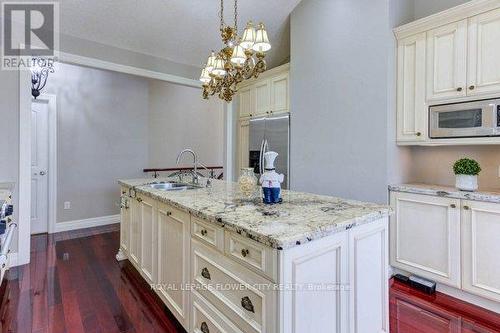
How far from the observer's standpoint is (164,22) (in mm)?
3330

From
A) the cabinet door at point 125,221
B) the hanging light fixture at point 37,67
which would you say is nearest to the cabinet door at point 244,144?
the cabinet door at point 125,221

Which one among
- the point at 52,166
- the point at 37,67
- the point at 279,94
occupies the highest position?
the point at 37,67

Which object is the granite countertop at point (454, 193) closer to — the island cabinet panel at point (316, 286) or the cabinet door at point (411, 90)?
the cabinet door at point (411, 90)

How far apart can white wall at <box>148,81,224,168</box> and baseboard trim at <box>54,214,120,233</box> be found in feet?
3.86

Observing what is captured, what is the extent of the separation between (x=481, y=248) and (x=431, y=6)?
2.27 meters

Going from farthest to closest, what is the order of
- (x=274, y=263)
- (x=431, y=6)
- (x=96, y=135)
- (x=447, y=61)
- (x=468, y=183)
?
(x=96, y=135) < (x=431, y=6) < (x=447, y=61) < (x=468, y=183) < (x=274, y=263)

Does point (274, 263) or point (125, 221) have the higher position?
point (274, 263)

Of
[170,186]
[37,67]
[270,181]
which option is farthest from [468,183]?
[37,67]

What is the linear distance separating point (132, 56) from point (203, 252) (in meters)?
3.18

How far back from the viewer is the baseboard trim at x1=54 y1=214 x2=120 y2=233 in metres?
4.23

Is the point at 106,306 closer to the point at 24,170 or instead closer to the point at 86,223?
the point at 24,170

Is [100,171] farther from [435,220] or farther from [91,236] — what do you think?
[435,220]

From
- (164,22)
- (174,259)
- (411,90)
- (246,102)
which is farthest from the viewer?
(246,102)

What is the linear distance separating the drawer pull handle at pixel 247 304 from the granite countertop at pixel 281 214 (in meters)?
0.30
